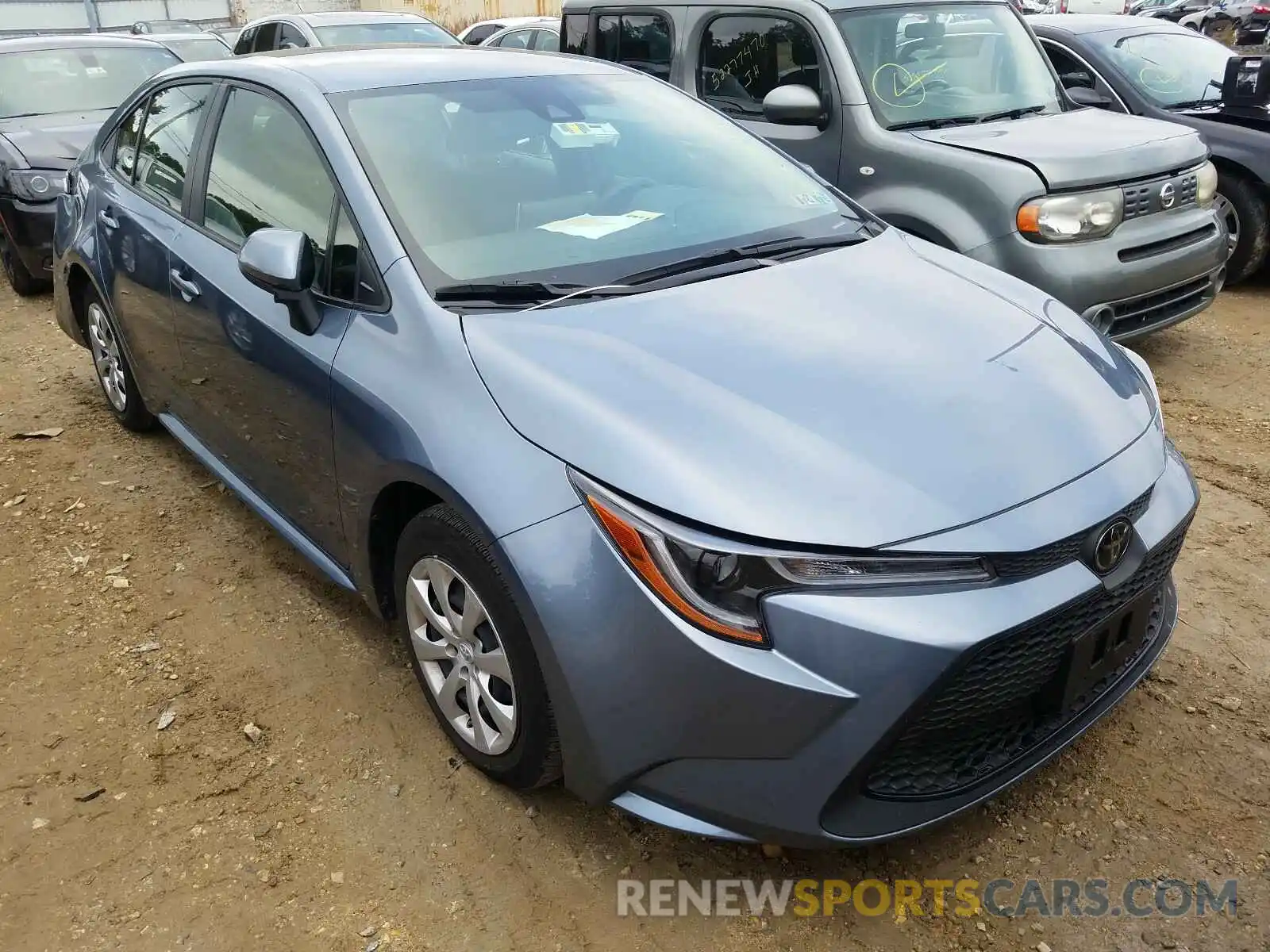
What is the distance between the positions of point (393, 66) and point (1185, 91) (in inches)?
216

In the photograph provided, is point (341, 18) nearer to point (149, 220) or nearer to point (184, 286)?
point (149, 220)

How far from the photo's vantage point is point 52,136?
6871mm

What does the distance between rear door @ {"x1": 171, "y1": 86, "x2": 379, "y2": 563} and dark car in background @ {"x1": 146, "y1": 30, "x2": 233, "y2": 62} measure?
7476mm

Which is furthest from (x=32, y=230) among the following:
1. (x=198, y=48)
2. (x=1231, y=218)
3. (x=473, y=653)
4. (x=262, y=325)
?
(x=1231, y=218)

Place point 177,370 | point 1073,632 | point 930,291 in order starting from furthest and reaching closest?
point 177,370 < point 930,291 < point 1073,632

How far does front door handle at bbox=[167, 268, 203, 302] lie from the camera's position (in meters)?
3.23

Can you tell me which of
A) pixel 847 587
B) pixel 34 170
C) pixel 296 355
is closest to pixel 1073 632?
pixel 847 587

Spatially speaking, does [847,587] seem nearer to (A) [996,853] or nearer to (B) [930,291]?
(A) [996,853]

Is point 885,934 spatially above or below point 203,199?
below

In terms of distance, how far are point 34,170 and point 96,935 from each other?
5.99m

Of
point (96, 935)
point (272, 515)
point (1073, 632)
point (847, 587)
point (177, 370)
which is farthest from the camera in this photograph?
point (177, 370)

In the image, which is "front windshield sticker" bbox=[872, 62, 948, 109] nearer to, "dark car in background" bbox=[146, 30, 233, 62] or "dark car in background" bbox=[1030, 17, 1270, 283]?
"dark car in background" bbox=[1030, 17, 1270, 283]

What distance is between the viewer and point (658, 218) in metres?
2.84

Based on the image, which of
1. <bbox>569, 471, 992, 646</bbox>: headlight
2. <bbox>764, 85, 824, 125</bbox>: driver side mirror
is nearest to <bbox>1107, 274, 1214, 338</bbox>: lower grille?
<bbox>764, 85, 824, 125</bbox>: driver side mirror
